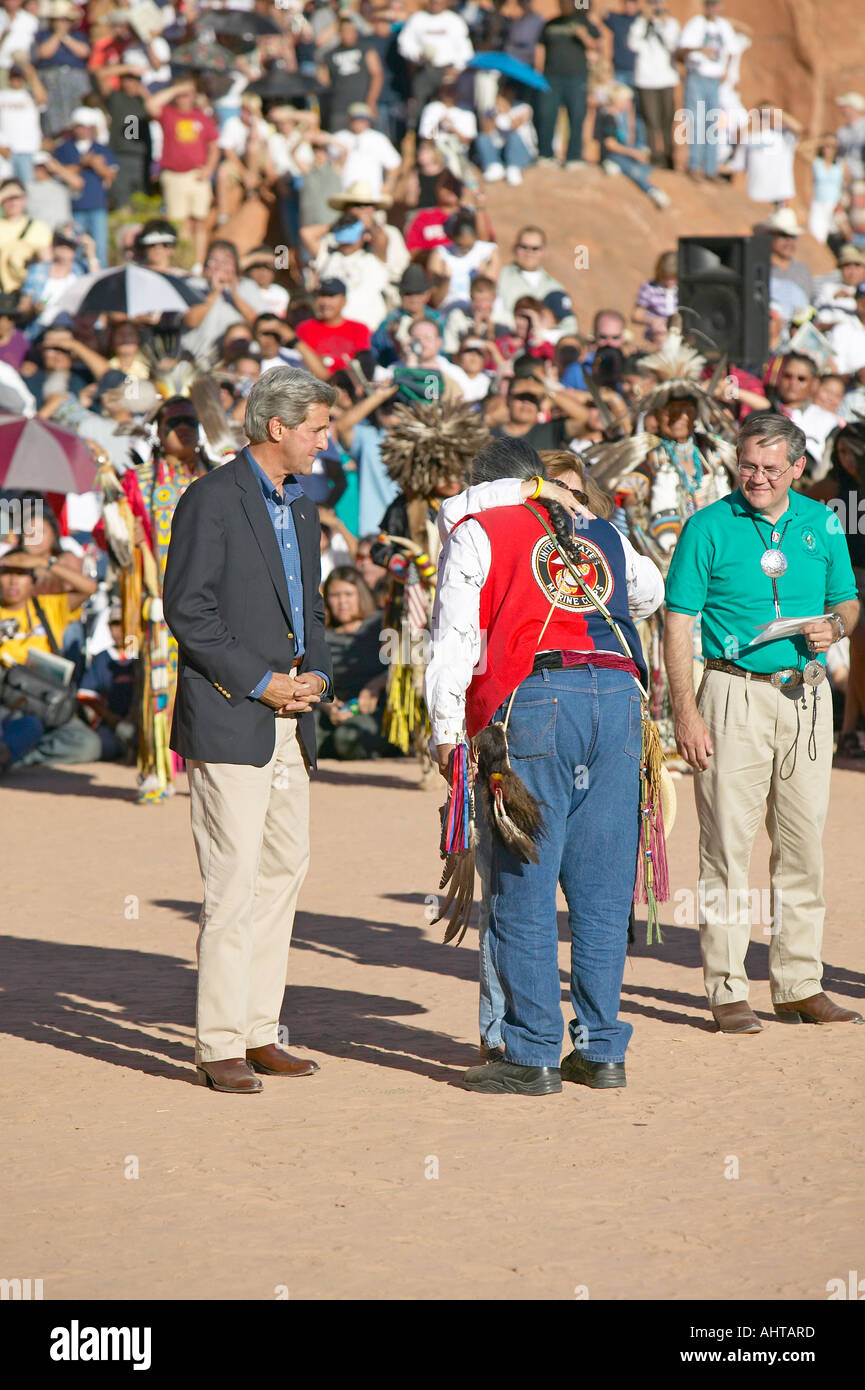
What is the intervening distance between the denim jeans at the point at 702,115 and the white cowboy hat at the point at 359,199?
593 cm

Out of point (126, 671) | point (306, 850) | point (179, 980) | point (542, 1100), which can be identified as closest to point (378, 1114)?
point (542, 1100)

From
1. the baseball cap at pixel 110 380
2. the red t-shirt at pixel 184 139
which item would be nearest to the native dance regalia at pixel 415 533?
the baseball cap at pixel 110 380

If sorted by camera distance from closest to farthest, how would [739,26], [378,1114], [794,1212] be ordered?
[794,1212]
[378,1114]
[739,26]

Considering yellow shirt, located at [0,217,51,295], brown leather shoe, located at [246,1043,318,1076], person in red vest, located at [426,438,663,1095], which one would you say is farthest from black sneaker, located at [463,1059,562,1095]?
yellow shirt, located at [0,217,51,295]

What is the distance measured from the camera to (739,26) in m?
31.9

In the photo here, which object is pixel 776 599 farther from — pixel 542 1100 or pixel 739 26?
pixel 739 26

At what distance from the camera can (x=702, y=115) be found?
22594mm

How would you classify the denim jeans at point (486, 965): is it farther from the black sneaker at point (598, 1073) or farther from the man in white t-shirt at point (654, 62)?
the man in white t-shirt at point (654, 62)

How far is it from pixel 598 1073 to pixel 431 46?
51.8 ft

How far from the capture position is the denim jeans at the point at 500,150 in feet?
68.8

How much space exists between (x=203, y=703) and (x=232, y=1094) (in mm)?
1114

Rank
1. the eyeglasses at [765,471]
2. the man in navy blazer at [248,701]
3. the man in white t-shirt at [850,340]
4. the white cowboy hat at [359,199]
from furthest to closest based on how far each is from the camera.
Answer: the white cowboy hat at [359,199]
the man in white t-shirt at [850,340]
the eyeglasses at [765,471]
the man in navy blazer at [248,701]

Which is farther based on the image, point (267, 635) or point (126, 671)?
point (126, 671)

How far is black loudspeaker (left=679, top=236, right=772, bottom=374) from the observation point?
47.0 feet
